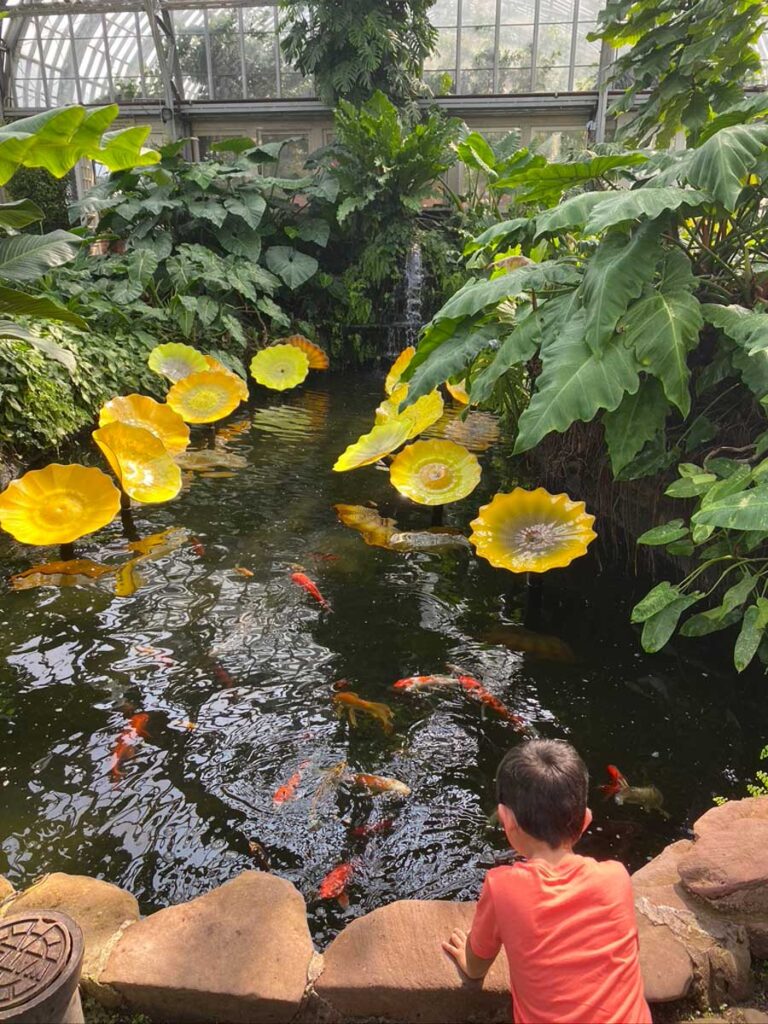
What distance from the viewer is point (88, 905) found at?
6.35ft

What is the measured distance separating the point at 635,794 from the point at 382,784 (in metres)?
0.93

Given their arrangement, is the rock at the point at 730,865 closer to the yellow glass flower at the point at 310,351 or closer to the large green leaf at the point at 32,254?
the large green leaf at the point at 32,254

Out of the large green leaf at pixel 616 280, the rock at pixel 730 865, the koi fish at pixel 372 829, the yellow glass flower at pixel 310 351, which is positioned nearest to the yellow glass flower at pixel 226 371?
the yellow glass flower at pixel 310 351

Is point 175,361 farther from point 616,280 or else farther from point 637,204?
point 637,204

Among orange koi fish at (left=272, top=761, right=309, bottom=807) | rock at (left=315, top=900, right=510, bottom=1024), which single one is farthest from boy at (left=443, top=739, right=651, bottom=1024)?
orange koi fish at (left=272, top=761, right=309, bottom=807)

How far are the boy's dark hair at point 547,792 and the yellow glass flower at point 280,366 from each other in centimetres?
699

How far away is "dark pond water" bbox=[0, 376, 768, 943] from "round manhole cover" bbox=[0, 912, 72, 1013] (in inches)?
32.3

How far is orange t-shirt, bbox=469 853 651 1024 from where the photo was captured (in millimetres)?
1381

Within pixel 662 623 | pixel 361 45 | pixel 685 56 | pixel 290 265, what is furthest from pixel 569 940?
pixel 361 45

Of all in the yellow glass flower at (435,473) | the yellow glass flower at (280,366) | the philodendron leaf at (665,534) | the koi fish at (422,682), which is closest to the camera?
the philodendron leaf at (665,534)

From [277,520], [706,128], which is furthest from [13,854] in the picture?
[706,128]

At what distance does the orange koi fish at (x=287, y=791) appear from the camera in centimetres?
263

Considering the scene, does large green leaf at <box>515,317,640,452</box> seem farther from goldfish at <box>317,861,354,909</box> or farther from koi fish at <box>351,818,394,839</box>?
goldfish at <box>317,861,354,909</box>

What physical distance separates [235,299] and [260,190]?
2187 millimetres
